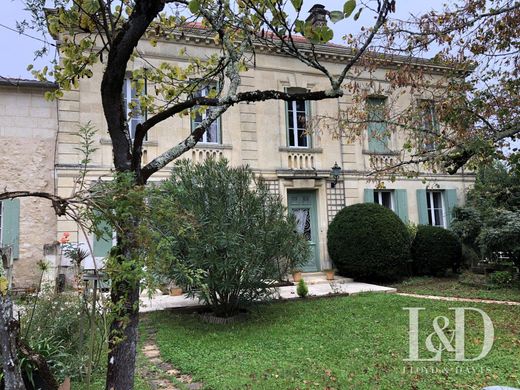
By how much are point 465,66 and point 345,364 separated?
19.1 feet

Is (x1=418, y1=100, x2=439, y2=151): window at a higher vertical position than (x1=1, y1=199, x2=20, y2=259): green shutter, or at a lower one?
higher

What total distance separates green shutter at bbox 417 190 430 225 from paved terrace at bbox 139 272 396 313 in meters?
3.87

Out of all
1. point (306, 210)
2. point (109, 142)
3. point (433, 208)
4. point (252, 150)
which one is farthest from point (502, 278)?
point (109, 142)

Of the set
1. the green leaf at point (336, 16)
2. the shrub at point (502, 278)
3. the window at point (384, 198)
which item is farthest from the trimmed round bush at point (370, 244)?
the green leaf at point (336, 16)

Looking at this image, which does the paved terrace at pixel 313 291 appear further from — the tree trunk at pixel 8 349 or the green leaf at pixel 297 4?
the green leaf at pixel 297 4

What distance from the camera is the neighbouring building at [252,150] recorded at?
10578 mm

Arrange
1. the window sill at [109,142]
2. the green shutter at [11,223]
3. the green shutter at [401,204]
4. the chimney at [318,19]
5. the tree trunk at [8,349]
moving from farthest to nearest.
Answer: the green shutter at [401,204] → the window sill at [109,142] → the green shutter at [11,223] → the chimney at [318,19] → the tree trunk at [8,349]

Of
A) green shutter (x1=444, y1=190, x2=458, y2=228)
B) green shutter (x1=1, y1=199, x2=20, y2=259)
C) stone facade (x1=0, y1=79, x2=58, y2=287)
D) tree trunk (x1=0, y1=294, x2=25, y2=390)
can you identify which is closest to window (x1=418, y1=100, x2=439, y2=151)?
green shutter (x1=444, y1=190, x2=458, y2=228)

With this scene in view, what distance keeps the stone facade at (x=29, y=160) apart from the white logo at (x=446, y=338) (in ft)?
29.2

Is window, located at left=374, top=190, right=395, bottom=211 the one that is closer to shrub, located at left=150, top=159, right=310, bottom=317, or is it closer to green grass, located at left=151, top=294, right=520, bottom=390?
green grass, located at left=151, top=294, right=520, bottom=390

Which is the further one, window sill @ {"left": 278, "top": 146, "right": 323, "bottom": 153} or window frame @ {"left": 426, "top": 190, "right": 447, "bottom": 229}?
window frame @ {"left": 426, "top": 190, "right": 447, "bottom": 229}

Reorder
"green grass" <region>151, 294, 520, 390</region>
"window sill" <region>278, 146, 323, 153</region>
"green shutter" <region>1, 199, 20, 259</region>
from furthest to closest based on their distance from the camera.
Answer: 1. "window sill" <region>278, 146, 323, 153</region>
2. "green shutter" <region>1, 199, 20, 259</region>
3. "green grass" <region>151, 294, 520, 390</region>

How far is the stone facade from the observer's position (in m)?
10.4

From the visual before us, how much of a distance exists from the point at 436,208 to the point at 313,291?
6.96 metres
